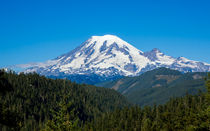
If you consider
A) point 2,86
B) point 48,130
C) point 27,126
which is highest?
point 2,86

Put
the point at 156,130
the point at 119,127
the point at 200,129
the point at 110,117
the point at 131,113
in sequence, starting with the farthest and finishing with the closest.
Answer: the point at 110,117 → the point at 131,113 → the point at 119,127 → the point at 156,130 → the point at 200,129

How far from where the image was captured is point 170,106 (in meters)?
189

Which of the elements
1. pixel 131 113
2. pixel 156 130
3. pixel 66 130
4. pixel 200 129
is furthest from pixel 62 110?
pixel 131 113

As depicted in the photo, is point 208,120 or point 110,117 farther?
point 110,117

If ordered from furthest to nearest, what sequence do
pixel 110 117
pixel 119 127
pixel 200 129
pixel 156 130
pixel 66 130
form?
pixel 110 117
pixel 119 127
pixel 156 130
pixel 200 129
pixel 66 130

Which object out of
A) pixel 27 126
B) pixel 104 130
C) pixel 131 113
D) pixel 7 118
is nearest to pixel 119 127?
pixel 104 130

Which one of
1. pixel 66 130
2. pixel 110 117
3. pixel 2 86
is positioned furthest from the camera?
pixel 110 117

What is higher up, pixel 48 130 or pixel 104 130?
pixel 48 130

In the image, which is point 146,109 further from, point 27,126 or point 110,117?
point 27,126

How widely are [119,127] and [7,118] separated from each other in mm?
153139

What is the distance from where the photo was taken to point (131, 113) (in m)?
184

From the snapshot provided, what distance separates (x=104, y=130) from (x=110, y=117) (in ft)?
100

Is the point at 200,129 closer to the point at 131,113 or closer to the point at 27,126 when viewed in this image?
the point at 131,113

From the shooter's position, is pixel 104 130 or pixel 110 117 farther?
pixel 110 117
